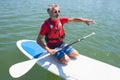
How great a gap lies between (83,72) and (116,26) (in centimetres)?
601

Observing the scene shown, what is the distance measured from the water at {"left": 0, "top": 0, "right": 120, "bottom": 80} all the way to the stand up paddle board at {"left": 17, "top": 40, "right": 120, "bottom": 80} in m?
0.47

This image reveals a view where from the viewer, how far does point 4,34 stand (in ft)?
27.0

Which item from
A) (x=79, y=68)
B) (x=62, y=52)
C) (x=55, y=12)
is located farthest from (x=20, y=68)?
(x=55, y=12)

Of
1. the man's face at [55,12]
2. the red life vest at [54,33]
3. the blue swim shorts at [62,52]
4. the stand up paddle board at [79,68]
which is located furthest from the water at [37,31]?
the man's face at [55,12]

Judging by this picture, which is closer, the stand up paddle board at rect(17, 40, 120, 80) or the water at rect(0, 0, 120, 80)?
the stand up paddle board at rect(17, 40, 120, 80)

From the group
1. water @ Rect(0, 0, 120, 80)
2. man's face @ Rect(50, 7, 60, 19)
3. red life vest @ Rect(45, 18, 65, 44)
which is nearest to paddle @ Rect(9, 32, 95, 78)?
water @ Rect(0, 0, 120, 80)

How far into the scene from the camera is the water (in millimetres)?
6580

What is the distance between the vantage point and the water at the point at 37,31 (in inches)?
259

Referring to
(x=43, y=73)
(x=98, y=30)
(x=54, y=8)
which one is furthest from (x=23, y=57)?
(x=98, y=30)

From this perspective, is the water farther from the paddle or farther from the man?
the man

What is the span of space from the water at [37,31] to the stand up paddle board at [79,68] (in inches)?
18.5

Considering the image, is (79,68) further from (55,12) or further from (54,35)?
(55,12)

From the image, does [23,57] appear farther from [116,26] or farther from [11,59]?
[116,26]

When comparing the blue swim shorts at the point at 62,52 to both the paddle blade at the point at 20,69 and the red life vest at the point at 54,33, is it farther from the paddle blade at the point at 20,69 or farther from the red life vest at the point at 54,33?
the paddle blade at the point at 20,69
